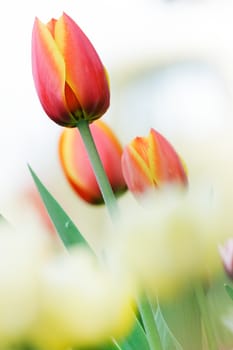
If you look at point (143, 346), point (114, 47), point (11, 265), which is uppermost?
point (114, 47)

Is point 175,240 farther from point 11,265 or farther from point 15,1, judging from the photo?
point 15,1

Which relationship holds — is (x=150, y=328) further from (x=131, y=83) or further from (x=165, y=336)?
(x=131, y=83)

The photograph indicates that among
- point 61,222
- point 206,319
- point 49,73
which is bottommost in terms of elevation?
point 206,319

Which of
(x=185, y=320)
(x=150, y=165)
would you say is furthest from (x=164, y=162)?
(x=185, y=320)

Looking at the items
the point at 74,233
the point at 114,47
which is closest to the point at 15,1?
the point at 114,47

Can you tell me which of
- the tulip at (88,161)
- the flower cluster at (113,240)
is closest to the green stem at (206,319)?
the flower cluster at (113,240)

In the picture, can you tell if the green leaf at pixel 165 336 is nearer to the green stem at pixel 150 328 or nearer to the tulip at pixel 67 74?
the green stem at pixel 150 328

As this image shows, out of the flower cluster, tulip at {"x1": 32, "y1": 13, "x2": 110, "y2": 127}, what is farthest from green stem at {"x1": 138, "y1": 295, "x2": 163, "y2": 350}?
tulip at {"x1": 32, "y1": 13, "x2": 110, "y2": 127}
